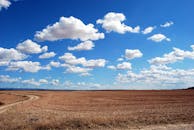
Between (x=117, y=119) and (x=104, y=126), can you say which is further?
(x=117, y=119)

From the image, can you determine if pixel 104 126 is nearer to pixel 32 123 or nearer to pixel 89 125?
pixel 89 125

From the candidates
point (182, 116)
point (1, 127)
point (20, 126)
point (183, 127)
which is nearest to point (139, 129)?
point (183, 127)

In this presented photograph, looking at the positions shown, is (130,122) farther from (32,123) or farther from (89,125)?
(32,123)

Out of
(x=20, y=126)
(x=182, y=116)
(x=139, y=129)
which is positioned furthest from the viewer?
(x=182, y=116)

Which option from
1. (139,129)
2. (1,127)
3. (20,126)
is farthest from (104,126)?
(1,127)

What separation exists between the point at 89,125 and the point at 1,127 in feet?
19.6

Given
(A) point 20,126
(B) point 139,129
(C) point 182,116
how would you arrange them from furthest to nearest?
(C) point 182,116, (A) point 20,126, (B) point 139,129

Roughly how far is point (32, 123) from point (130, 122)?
6739 millimetres

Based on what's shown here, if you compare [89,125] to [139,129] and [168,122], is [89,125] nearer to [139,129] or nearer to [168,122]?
[139,129]

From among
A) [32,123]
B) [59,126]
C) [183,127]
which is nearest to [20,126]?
[32,123]

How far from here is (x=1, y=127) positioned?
22.3 m

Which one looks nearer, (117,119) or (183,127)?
(183,127)

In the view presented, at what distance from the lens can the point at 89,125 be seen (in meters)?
21.8

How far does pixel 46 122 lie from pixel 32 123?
104 centimetres
